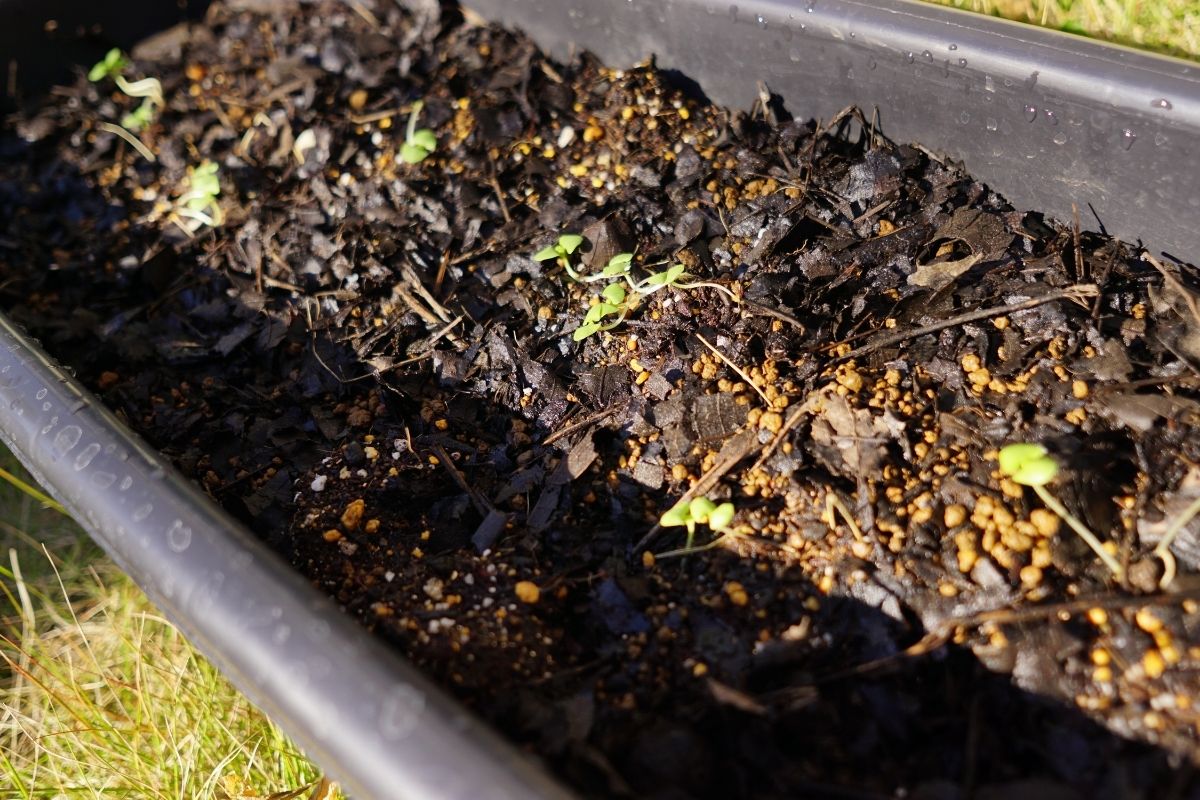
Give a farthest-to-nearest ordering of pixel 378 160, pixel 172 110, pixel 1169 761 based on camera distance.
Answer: pixel 172 110
pixel 378 160
pixel 1169 761

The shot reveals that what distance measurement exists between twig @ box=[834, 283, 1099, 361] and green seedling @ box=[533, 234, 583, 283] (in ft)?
1.77

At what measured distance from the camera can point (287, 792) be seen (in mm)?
1410

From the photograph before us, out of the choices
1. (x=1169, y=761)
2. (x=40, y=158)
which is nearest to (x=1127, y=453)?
(x=1169, y=761)

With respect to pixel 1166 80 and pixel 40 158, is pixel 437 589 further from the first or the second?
pixel 40 158

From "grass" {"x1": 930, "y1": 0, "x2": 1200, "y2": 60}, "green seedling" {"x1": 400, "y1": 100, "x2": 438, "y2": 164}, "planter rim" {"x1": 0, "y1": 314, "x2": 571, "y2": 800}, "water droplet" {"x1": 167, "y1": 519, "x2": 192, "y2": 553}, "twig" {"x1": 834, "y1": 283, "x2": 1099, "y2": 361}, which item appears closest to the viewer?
"planter rim" {"x1": 0, "y1": 314, "x2": 571, "y2": 800}

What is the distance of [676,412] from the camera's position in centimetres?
140

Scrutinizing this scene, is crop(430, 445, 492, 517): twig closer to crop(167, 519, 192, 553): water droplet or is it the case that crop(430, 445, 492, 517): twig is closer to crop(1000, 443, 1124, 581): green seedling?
crop(167, 519, 192, 553): water droplet

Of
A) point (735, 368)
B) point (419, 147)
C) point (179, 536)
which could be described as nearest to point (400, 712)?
point (179, 536)

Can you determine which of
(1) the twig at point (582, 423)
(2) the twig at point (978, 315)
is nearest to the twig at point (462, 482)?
(1) the twig at point (582, 423)

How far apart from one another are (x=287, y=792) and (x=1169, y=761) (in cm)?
129

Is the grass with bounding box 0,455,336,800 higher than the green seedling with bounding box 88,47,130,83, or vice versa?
the green seedling with bounding box 88,47,130,83

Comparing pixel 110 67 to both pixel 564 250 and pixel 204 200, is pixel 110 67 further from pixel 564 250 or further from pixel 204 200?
pixel 564 250

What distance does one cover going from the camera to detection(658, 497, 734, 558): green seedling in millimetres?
1225

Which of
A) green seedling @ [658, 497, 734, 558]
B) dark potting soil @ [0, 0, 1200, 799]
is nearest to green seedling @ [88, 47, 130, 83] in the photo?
dark potting soil @ [0, 0, 1200, 799]
